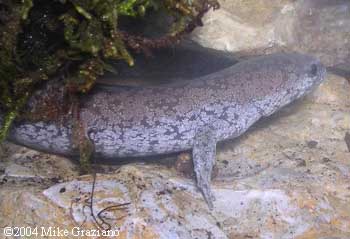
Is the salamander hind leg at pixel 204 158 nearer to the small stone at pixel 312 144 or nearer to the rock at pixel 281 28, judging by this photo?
the small stone at pixel 312 144

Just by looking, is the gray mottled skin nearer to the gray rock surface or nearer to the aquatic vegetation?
the gray rock surface

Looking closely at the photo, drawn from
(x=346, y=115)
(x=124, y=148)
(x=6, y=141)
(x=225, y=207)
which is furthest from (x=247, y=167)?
(x=6, y=141)

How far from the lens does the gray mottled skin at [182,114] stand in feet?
15.7

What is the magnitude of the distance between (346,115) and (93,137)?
13.7 feet

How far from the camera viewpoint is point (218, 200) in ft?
13.8

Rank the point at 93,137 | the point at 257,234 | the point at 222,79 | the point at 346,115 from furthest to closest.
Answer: the point at 346,115
the point at 222,79
the point at 93,137
the point at 257,234

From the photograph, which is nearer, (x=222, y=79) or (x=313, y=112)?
(x=222, y=79)

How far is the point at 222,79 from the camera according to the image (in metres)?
5.33

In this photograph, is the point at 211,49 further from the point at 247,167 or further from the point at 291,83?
the point at 247,167

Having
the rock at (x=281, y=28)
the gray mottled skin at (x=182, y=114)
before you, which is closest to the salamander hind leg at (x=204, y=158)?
the gray mottled skin at (x=182, y=114)

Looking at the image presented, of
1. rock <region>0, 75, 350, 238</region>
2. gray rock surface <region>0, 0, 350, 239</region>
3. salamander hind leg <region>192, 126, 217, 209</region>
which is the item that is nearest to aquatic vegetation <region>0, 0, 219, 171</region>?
gray rock surface <region>0, 0, 350, 239</region>

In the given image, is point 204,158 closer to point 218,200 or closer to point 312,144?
A: point 218,200

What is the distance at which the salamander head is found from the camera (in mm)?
5500

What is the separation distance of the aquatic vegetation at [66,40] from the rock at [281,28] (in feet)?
5.96
